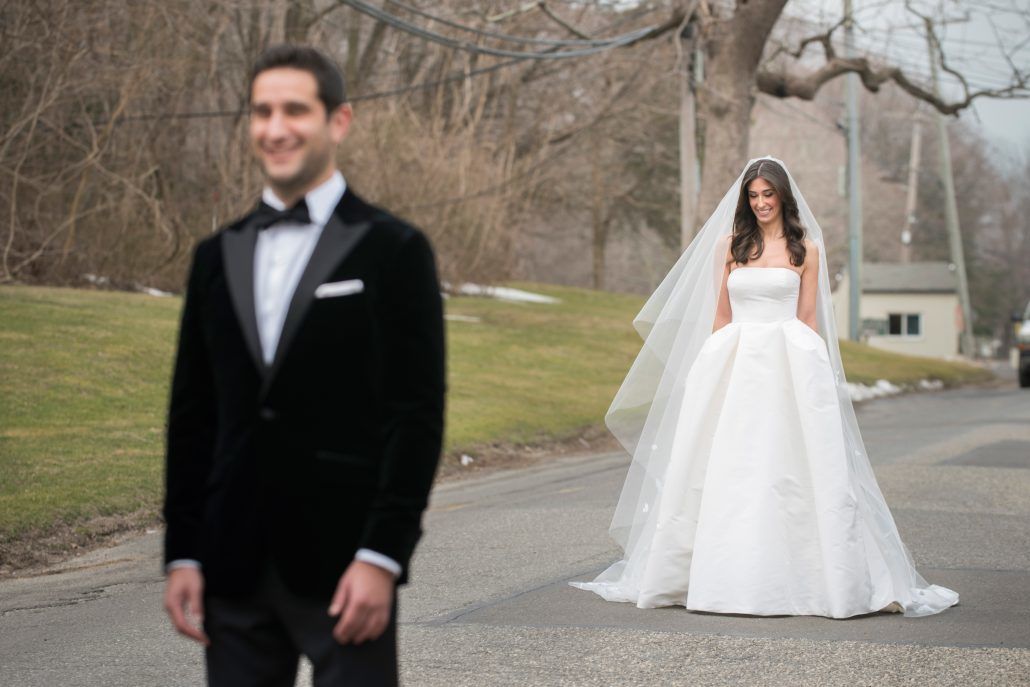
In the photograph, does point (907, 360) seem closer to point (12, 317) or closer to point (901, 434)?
point (901, 434)

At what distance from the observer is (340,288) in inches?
114

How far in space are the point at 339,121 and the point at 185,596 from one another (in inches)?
41.8

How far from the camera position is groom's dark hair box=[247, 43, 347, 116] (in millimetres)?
3012

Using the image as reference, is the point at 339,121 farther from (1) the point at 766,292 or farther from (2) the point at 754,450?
(1) the point at 766,292

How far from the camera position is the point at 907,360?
37.2 m

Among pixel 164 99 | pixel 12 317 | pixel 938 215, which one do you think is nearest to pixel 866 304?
pixel 938 215

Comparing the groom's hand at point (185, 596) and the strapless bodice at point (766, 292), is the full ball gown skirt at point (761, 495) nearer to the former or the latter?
the strapless bodice at point (766, 292)

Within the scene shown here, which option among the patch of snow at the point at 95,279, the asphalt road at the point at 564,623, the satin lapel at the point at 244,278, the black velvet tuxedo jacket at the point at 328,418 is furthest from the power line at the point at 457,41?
the black velvet tuxedo jacket at the point at 328,418

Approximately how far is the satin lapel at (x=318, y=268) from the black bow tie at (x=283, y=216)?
0.05m

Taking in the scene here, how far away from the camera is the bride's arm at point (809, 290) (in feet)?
26.2

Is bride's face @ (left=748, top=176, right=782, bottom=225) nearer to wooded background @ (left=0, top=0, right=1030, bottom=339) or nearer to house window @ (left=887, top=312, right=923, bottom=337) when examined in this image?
wooded background @ (left=0, top=0, right=1030, bottom=339)

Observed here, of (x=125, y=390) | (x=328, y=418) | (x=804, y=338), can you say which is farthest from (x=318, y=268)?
(x=125, y=390)

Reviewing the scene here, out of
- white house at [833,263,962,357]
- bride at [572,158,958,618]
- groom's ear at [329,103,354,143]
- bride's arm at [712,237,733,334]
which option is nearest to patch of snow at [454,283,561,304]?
bride at [572,158,958,618]

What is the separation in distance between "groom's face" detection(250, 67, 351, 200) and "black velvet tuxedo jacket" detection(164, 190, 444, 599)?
116 mm
